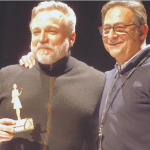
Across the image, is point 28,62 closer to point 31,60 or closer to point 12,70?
point 31,60

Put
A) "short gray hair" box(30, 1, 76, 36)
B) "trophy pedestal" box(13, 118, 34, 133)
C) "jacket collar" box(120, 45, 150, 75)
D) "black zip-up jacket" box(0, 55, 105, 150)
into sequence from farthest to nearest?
1. "short gray hair" box(30, 1, 76, 36)
2. "black zip-up jacket" box(0, 55, 105, 150)
3. "jacket collar" box(120, 45, 150, 75)
4. "trophy pedestal" box(13, 118, 34, 133)

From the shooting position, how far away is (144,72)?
1392 mm

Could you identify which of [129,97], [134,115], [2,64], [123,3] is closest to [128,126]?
[134,115]

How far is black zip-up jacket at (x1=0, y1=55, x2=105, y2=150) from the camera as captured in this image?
5.10 feet

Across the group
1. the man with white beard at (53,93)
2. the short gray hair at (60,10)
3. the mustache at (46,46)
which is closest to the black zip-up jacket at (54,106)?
the man with white beard at (53,93)

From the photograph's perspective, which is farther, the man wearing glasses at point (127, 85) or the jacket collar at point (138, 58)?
the jacket collar at point (138, 58)

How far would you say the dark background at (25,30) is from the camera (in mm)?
2688

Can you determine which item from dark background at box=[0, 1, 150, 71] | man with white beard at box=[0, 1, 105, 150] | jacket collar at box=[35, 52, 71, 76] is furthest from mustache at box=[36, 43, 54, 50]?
dark background at box=[0, 1, 150, 71]

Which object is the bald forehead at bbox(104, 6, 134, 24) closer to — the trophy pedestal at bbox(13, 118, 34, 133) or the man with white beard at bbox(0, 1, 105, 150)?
the man with white beard at bbox(0, 1, 105, 150)

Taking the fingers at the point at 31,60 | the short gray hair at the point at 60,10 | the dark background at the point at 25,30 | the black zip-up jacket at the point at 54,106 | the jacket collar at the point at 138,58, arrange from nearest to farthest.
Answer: the jacket collar at the point at 138,58 < the black zip-up jacket at the point at 54,106 < the short gray hair at the point at 60,10 < the fingers at the point at 31,60 < the dark background at the point at 25,30

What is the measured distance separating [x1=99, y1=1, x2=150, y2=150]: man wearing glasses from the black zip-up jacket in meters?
0.15

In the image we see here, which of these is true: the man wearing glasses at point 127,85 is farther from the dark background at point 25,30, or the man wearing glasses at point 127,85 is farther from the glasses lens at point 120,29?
the dark background at point 25,30

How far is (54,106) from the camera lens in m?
1.59

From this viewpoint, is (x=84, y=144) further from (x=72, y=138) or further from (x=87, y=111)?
(x=87, y=111)
